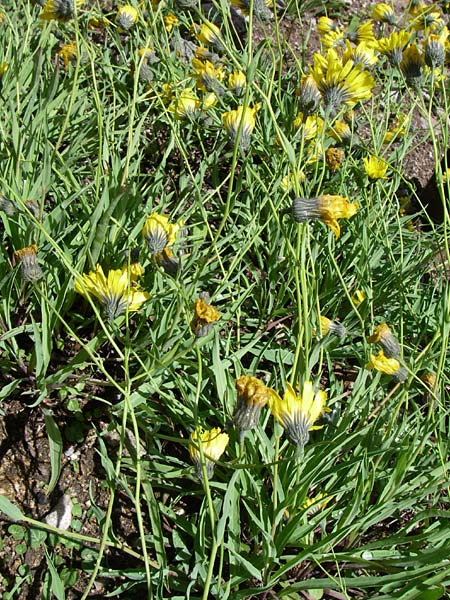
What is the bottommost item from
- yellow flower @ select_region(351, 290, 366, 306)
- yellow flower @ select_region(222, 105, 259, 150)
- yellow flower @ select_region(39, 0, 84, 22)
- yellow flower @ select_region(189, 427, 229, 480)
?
yellow flower @ select_region(351, 290, 366, 306)

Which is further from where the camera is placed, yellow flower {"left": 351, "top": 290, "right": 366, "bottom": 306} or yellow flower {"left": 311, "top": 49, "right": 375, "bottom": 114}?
yellow flower {"left": 351, "top": 290, "right": 366, "bottom": 306}

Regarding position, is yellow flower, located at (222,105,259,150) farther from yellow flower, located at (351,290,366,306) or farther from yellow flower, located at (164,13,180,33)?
yellow flower, located at (164,13,180,33)

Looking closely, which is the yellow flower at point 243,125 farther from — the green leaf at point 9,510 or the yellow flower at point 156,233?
the green leaf at point 9,510

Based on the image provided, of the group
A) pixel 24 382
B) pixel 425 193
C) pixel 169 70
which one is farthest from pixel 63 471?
pixel 425 193

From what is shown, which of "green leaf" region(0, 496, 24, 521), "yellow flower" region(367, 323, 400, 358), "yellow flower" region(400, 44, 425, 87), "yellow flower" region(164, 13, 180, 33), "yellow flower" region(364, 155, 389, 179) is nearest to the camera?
"green leaf" region(0, 496, 24, 521)

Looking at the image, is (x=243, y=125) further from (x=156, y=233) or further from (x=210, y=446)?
(x=210, y=446)

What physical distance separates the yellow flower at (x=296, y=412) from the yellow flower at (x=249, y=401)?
0.05 meters

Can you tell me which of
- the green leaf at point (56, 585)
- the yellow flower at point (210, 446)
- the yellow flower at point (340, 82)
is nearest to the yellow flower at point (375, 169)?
the yellow flower at point (340, 82)

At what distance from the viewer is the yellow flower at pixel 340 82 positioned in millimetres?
1696

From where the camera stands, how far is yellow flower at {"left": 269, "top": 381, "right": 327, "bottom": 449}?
50.3 inches

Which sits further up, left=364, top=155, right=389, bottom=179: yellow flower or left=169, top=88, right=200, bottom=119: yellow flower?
left=169, top=88, right=200, bottom=119: yellow flower

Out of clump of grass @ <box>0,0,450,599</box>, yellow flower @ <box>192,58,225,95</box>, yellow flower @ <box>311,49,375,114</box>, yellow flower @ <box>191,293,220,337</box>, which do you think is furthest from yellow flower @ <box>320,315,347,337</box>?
yellow flower @ <box>192,58,225,95</box>

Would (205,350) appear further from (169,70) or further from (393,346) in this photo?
(169,70)

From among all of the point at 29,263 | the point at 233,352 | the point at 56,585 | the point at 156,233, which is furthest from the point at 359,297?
the point at 56,585
